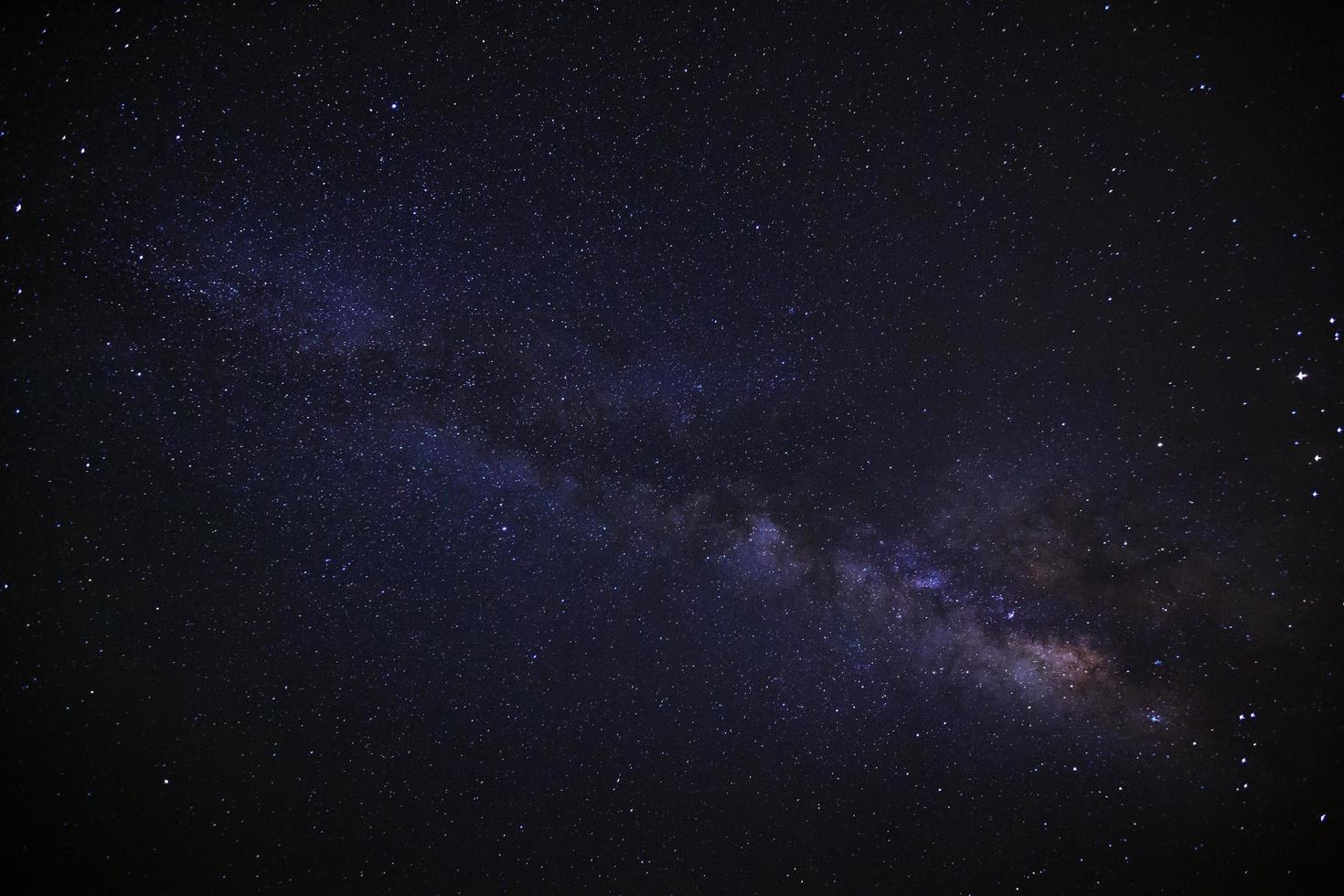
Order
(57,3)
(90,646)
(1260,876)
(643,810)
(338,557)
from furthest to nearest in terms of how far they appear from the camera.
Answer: (643,810), (1260,876), (338,557), (90,646), (57,3)

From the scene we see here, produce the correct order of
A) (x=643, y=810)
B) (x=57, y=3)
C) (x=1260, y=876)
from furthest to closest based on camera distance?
1. (x=643, y=810)
2. (x=1260, y=876)
3. (x=57, y=3)

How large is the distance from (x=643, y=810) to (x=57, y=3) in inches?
191

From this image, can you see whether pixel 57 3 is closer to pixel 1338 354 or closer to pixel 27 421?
pixel 27 421

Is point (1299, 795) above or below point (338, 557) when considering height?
below

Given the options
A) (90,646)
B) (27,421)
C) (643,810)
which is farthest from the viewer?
(643,810)

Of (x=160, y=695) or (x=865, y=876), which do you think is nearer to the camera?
(x=160, y=695)

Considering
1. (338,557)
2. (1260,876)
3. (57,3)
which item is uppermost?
(57,3)

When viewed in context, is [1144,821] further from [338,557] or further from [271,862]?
[271,862]

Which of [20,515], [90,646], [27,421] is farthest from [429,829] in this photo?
[27,421]

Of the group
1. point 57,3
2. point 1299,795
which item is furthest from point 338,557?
point 1299,795

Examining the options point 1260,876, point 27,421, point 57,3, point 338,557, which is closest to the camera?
point 57,3

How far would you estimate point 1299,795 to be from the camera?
8.89 feet

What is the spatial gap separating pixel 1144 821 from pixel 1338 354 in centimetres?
292

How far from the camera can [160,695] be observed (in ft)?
7.86
